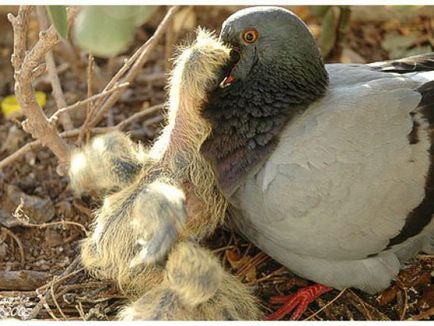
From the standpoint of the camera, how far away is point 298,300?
261 cm

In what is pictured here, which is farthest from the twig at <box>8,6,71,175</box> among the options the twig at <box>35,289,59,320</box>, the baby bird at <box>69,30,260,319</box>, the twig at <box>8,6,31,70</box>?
the twig at <box>35,289,59,320</box>

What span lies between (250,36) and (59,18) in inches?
25.5

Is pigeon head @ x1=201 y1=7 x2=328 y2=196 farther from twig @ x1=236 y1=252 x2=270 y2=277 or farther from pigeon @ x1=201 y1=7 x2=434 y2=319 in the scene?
twig @ x1=236 y1=252 x2=270 y2=277

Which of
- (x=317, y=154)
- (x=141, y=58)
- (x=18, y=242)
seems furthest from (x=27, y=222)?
(x=317, y=154)

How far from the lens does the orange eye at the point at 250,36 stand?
2.42m

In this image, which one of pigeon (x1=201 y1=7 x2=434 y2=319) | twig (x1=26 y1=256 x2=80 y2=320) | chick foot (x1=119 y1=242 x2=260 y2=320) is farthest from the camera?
twig (x1=26 y1=256 x2=80 y2=320)

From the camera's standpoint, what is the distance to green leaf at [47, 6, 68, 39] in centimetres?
200

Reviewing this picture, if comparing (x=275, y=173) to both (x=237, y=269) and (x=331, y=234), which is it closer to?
(x=331, y=234)

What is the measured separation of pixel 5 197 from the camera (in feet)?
9.96

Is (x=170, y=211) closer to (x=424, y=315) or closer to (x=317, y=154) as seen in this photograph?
(x=317, y=154)

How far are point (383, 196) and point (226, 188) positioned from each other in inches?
18.5

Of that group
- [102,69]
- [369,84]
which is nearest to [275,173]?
[369,84]

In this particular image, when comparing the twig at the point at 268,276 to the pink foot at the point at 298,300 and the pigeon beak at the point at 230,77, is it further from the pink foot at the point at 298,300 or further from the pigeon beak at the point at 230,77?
the pigeon beak at the point at 230,77

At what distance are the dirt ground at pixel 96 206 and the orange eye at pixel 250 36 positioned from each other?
75 centimetres
